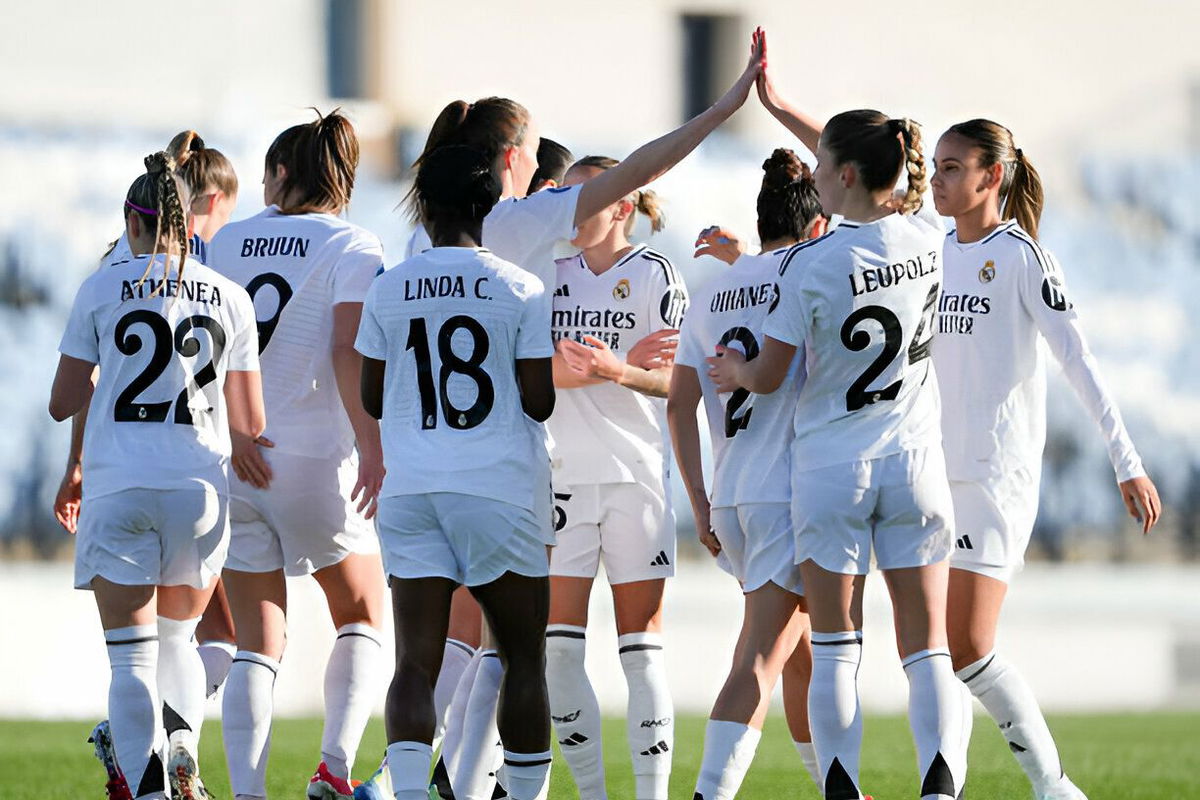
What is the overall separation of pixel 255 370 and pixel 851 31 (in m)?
23.1

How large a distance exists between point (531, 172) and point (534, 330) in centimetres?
87

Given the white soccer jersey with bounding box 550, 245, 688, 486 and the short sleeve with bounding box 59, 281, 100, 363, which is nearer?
the short sleeve with bounding box 59, 281, 100, 363

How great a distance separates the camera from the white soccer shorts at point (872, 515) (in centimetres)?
478

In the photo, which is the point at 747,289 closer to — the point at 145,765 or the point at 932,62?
the point at 145,765

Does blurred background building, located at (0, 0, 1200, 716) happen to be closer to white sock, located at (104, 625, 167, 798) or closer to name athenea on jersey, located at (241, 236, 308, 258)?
name athenea on jersey, located at (241, 236, 308, 258)

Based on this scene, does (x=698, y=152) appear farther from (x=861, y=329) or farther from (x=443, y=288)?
(x=443, y=288)

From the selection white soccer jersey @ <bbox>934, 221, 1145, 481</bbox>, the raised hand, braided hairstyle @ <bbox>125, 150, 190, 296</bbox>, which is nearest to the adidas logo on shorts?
white soccer jersey @ <bbox>934, 221, 1145, 481</bbox>

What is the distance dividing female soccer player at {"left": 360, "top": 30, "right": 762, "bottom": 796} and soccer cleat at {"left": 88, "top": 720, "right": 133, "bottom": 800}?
1084mm

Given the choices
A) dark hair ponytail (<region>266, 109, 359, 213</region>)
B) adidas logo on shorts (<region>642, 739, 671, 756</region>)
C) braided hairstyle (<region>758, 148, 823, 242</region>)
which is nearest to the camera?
braided hairstyle (<region>758, 148, 823, 242</region>)

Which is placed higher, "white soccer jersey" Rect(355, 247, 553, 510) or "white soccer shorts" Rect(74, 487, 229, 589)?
"white soccer jersey" Rect(355, 247, 553, 510)

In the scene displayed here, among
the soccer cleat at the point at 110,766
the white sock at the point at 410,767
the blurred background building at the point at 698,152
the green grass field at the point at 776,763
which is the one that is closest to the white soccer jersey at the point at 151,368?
the soccer cleat at the point at 110,766

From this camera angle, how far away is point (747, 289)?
17.1 ft

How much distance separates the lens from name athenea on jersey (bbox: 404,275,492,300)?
4586 millimetres

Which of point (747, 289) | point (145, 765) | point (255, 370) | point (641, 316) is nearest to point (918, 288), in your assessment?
point (747, 289)
